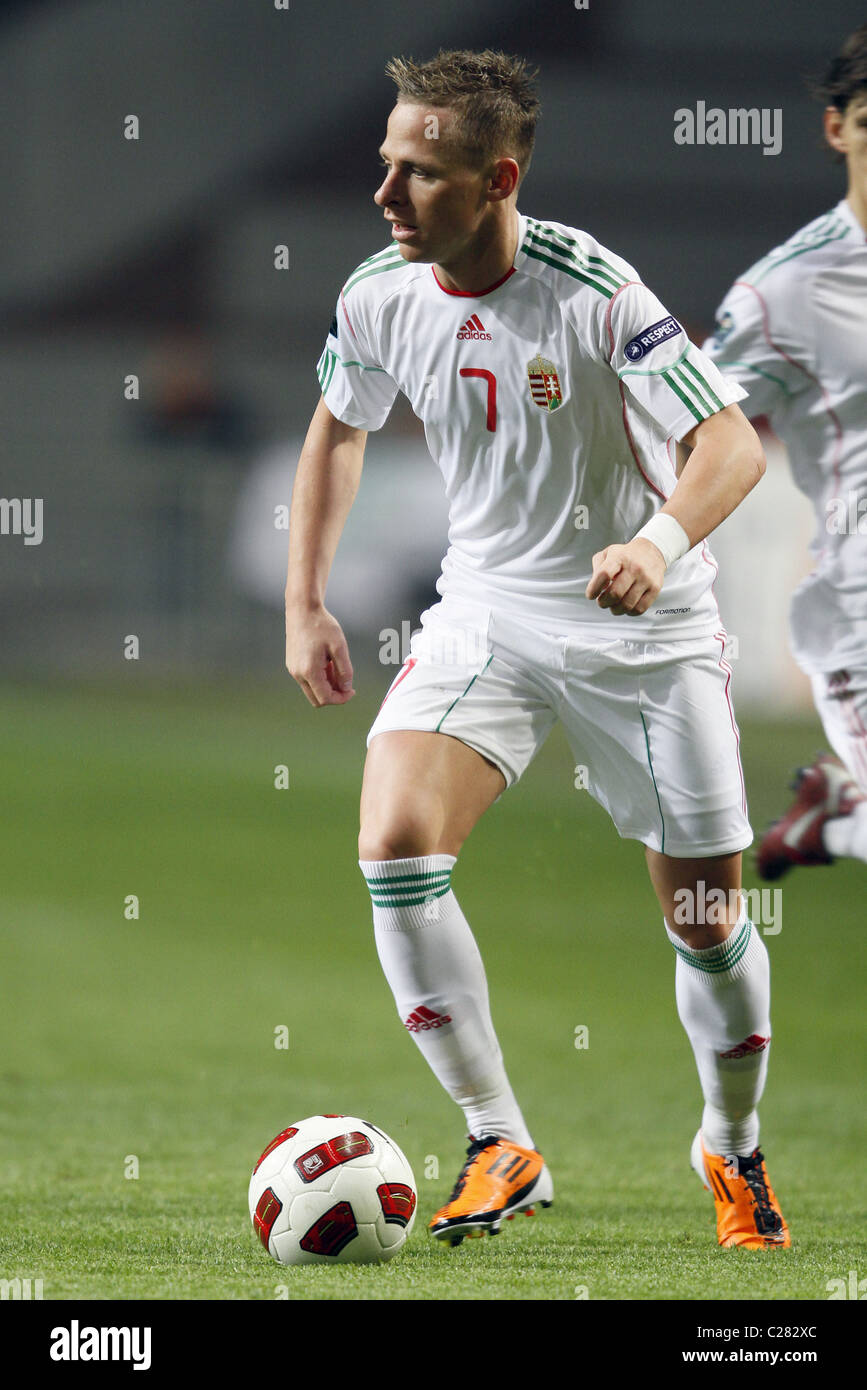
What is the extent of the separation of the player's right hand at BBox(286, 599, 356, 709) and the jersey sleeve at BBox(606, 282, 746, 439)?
80cm

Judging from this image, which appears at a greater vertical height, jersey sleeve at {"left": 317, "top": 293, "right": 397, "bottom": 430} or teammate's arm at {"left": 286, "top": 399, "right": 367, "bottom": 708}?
jersey sleeve at {"left": 317, "top": 293, "right": 397, "bottom": 430}

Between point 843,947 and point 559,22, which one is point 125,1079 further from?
point 559,22

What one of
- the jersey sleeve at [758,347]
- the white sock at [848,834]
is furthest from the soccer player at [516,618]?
the white sock at [848,834]

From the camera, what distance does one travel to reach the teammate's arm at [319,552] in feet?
11.6

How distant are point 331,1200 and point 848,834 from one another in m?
1.88

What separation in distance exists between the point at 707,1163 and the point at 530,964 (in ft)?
16.5

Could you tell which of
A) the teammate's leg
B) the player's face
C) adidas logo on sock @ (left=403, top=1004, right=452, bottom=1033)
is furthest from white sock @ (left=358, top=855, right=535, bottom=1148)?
the player's face

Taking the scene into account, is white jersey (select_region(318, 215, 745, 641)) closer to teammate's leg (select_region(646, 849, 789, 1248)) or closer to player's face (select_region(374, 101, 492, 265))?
player's face (select_region(374, 101, 492, 265))

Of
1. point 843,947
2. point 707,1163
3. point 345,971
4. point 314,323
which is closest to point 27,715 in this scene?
point 314,323

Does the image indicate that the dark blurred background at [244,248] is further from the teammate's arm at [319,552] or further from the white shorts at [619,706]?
the white shorts at [619,706]

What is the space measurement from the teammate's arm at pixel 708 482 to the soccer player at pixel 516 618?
→ 0.01 meters

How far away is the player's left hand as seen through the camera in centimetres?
274

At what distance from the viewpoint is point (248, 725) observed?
567 inches

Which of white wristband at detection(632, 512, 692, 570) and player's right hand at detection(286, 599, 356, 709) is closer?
white wristband at detection(632, 512, 692, 570)
